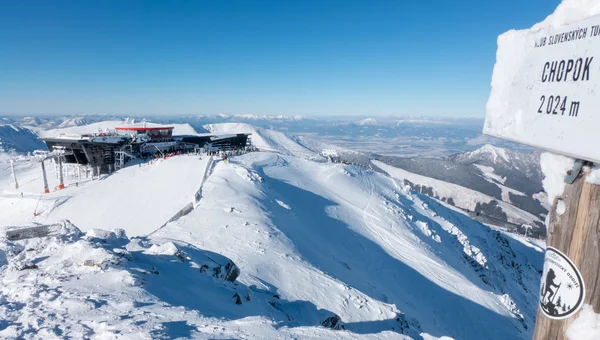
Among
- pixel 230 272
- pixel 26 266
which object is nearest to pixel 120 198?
pixel 26 266

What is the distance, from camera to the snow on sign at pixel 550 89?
72.3 inches

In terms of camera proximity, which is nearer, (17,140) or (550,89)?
(550,89)

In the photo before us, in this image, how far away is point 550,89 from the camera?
7.15ft

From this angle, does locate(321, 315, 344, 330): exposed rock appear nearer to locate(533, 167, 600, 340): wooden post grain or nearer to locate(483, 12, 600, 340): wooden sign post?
locate(483, 12, 600, 340): wooden sign post

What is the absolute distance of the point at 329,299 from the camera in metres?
12.1

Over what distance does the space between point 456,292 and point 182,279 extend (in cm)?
1855

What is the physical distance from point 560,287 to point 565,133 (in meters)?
1.02

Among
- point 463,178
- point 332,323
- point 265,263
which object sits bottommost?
point 463,178

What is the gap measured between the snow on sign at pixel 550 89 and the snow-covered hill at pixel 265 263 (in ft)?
19.8

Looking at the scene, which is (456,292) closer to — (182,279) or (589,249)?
(182,279)

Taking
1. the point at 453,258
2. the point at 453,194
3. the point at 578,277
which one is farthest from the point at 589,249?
the point at 453,194

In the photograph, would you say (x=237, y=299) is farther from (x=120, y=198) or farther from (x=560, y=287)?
(x=120, y=198)

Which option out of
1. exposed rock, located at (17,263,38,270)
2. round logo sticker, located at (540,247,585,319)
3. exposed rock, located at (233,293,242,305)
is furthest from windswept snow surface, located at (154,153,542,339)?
round logo sticker, located at (540,247,585,319)

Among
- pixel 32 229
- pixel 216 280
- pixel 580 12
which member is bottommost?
pixel 216 280
